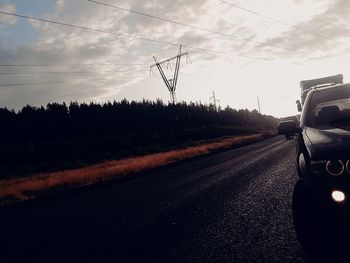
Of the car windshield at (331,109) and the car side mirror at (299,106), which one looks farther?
the car side mirror at (299,106)

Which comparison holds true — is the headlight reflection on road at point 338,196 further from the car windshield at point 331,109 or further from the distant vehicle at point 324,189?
the car windshield at point 331,109

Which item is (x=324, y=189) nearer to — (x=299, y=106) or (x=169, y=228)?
(x=169, y=228)

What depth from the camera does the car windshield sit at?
5105mm

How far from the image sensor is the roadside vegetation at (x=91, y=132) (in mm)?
53062

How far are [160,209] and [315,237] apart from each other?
12.3 ft

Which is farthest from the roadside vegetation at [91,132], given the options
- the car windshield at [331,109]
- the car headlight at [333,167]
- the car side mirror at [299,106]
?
the car headlight at [333,167]

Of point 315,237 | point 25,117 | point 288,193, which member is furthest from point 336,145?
point 25,117

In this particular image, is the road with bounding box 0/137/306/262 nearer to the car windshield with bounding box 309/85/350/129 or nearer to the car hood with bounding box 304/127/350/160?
the car hood with bounding box 304/127/350/160

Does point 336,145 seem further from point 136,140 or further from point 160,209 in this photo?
point 136,140

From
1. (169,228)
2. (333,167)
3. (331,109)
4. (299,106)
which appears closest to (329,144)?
(333,167)

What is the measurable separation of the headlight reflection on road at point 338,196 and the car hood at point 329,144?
0.33 meters

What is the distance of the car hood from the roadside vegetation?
134 ft

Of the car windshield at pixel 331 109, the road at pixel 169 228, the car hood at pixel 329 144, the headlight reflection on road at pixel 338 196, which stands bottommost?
the road at pixel 169 228

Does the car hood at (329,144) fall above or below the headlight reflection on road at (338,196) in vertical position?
above
